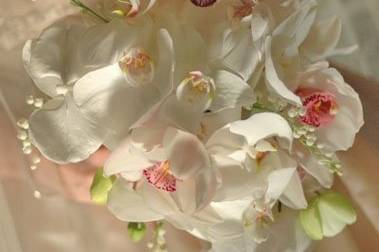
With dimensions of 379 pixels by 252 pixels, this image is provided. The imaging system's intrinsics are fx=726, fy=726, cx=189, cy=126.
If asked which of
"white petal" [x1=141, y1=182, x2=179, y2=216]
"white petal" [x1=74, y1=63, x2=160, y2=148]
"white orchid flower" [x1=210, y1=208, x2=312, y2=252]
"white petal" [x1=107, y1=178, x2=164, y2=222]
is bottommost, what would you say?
"white orchid flower" [x1=210, y1=208, x2=312, y2=252]

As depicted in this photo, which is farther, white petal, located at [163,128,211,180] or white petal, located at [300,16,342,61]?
white petal, located at [300,16,342,61]

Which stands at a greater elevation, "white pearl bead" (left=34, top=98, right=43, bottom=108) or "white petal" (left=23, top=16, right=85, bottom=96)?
"white petal" (left=23, top=16, right=85, bottom=96)

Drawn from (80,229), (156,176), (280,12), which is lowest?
(80,229)

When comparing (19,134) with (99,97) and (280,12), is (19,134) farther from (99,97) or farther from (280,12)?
(280,12)

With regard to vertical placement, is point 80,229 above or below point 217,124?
below

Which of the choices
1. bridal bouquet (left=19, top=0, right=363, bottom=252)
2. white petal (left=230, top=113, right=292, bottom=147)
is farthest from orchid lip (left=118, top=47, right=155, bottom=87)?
white petal (left=230, top=113, right=292, bottom=147)

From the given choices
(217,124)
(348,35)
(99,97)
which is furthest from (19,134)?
(348,35)

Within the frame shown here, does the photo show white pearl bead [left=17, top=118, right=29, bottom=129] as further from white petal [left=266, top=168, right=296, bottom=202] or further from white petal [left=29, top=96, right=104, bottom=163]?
white petal [left=266, top=168, right=296, bottom=202]
